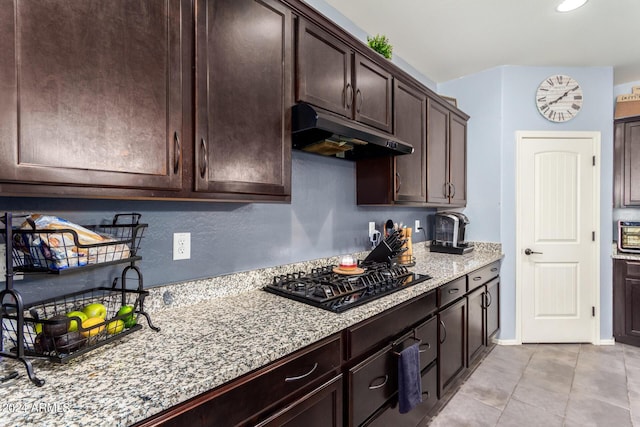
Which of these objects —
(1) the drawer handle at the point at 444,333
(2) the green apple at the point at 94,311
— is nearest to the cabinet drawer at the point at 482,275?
(1) the drawer handle at the point at 444,333

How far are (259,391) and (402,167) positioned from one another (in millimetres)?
1805

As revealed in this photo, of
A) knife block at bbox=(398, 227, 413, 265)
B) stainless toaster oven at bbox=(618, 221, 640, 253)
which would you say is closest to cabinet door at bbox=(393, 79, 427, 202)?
knife block at bbox=(398, 227, 413, 265)

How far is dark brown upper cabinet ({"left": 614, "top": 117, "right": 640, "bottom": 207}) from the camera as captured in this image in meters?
3.27

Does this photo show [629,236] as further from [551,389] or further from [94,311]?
[94,311]

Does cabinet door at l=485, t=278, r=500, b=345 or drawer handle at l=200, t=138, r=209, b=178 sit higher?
drawer handle at l=200, t=138, r=209, b=178

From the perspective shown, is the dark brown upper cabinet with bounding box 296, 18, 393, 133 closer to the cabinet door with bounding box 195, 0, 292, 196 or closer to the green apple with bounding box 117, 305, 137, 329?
the cabinet door with bounding box 195, 0, 292, 196

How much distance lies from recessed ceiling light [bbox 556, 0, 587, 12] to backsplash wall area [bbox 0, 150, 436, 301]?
179 centimetres

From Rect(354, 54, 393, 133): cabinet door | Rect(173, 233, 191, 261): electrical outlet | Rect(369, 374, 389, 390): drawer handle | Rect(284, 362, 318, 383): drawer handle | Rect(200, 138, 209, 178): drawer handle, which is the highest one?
Rect(354, 54, 393, 133): cabinet door

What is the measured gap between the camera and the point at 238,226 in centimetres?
171

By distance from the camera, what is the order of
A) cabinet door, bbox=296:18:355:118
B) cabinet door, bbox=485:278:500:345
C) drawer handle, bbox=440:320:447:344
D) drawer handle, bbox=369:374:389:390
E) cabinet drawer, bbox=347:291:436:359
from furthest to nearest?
cabinet door, bbox=485:278:500:345, drawer handle, bbox=440:320:447:344, cabinet door, bbox=296:18:355:118, drawer handle, bbox=369:374:389:390, cabinet drawer, bbox=347:291:436:359

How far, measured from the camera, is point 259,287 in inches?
69.4

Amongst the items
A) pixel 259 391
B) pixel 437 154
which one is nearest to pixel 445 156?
pixel 437 154

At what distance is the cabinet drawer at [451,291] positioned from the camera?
6.67 ft

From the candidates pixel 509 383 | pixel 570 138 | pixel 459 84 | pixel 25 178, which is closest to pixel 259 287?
pixel 25 178
